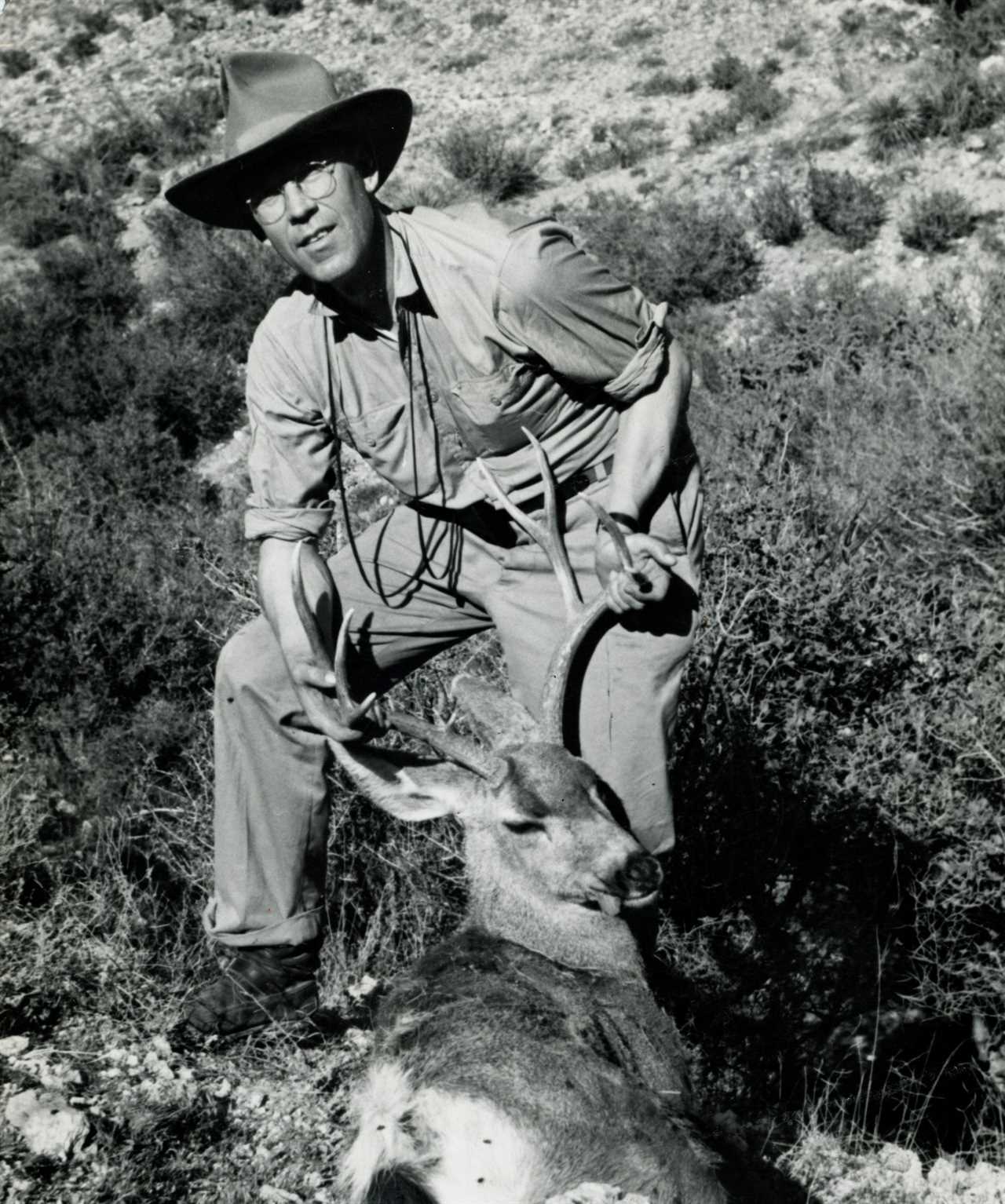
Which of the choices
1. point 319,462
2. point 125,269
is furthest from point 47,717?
point 125,269

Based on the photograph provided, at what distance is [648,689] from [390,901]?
87.1 inches

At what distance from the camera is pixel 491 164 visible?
1595 centimetres

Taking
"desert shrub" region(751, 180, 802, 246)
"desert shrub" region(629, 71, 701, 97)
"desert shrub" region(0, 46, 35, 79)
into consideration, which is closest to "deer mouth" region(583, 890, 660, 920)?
"desert shrub" region(751, 180, 802, 246)

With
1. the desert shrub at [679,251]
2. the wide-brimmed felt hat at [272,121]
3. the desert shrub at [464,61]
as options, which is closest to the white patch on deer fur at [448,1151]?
the wide-brimmed felt hat at [272,121]

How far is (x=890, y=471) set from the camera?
905cm

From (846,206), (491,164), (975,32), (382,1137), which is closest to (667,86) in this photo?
(491,164)

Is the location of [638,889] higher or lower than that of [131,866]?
higher

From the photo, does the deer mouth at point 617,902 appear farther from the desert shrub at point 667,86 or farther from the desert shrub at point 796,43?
the desert shrub at point 796,43

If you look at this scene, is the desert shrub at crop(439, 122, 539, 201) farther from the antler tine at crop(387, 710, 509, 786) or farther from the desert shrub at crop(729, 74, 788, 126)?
the antler tine at crop(387, 710, 509, 786)

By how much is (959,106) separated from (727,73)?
11.6ft

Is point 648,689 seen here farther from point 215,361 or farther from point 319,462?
point 215,361

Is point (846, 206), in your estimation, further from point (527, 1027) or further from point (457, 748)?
point (527, 1027)

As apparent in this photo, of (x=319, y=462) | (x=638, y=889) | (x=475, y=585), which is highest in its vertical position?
(x=319, y=462)

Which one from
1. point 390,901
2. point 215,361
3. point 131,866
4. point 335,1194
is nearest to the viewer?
point 335,1194
